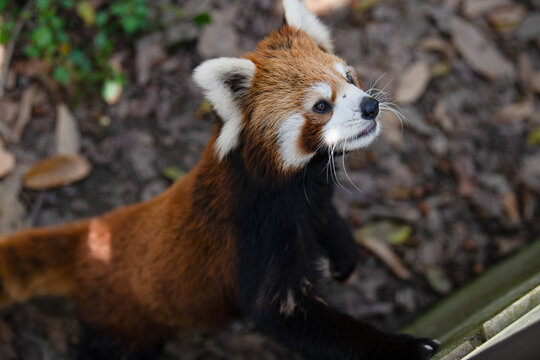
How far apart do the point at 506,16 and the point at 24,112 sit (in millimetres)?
4019

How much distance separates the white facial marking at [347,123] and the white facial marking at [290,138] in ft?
0.39

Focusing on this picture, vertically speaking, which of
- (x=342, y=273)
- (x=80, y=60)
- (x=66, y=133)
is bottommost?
(x=342, y=273)

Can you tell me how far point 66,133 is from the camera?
3.71 meters

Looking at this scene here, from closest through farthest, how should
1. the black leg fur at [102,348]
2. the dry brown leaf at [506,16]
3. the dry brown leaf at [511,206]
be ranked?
the black leg fur at [102,348]
the dry brown leaf at [511,206]
the dry brown leaf at [506,16]

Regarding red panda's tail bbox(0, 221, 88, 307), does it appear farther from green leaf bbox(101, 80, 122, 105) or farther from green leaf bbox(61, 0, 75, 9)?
green leaf bbox(61, 0, 75, 9)

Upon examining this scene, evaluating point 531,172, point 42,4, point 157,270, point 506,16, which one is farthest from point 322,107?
point 506,16

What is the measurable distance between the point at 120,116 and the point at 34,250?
1479 mm

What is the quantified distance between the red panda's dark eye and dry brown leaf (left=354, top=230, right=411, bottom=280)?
165cm

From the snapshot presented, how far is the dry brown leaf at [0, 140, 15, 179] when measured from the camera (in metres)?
3.54

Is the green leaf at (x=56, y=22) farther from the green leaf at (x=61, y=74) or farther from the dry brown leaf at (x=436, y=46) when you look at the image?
the dry brown leaf at (x=436, y=46)

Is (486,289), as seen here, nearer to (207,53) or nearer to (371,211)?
(371,211)

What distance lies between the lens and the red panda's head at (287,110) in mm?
2082

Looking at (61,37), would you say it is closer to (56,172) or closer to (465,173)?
(56,172)

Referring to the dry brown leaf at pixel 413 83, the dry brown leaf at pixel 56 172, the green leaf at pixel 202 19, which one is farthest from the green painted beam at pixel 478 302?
the green leaf at pixel 202 19
